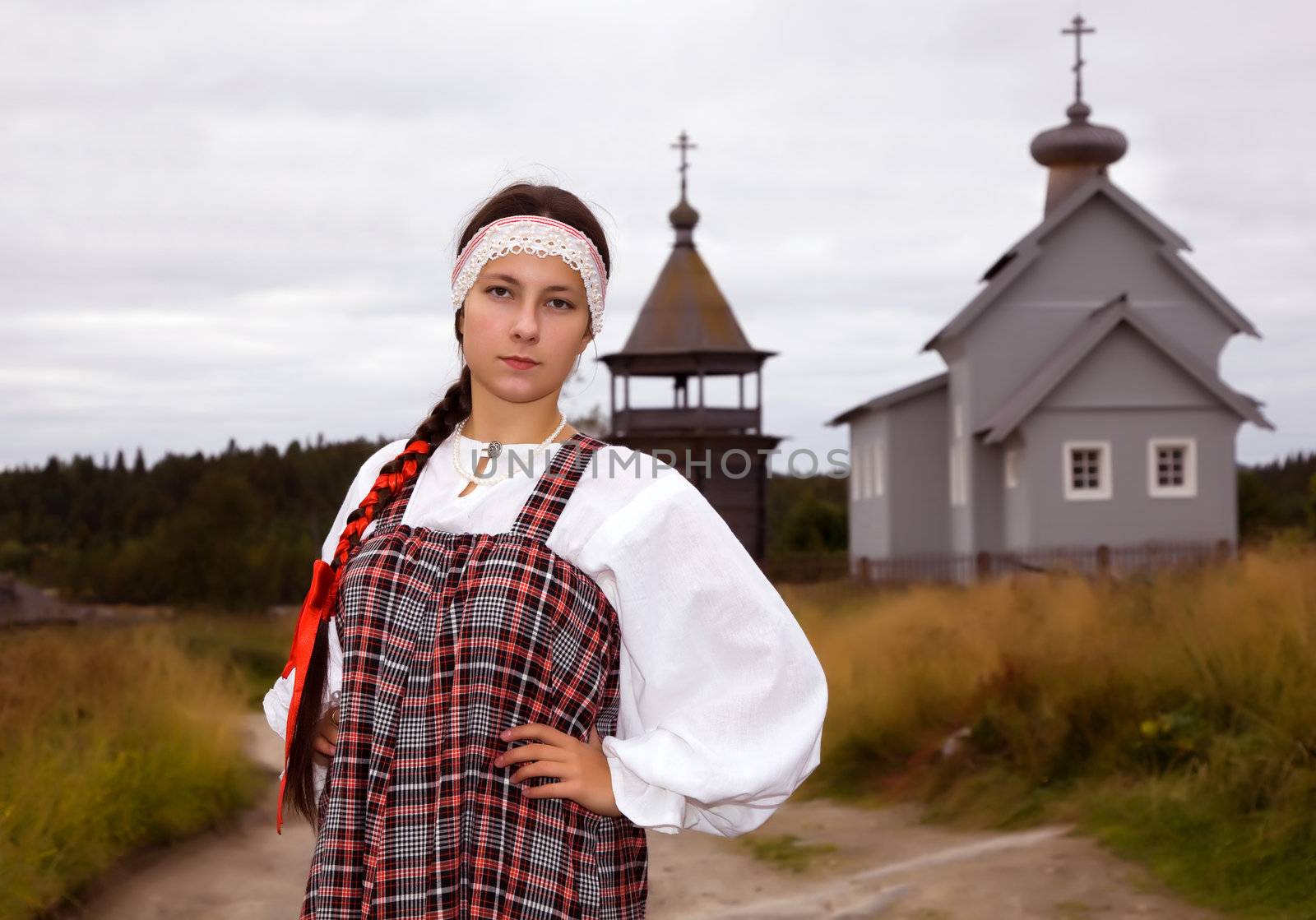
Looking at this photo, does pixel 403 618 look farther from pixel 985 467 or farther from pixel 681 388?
pixel 681 388

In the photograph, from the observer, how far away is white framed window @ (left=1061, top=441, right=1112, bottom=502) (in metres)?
23.2

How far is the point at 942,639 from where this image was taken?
10.2 m

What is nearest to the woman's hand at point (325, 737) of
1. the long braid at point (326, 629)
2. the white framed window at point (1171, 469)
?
the long braid at point (326, 629)

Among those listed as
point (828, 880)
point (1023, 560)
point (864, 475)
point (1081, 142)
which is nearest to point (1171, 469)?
point (1023, 560)

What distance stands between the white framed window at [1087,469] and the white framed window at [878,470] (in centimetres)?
375

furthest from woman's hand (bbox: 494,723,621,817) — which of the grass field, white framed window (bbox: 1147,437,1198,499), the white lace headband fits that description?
white framed window (bbox: 1147,437,1198,499)

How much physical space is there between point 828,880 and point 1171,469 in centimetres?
1863

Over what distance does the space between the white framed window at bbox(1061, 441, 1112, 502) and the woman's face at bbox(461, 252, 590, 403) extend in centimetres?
2167

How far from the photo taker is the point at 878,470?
87.7 ft

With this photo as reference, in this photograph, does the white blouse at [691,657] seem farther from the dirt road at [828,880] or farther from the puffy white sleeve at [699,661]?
the dirt road at [828,880]

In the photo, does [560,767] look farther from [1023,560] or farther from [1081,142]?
[1081,142]

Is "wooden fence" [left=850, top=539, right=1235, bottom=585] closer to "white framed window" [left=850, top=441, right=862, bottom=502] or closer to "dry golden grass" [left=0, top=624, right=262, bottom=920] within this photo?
"white framed window" [left=850, top=441, right=862, bottom=502]

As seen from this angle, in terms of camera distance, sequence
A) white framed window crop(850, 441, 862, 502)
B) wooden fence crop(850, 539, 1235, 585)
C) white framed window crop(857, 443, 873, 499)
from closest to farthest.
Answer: wooden fence crop(850, 539, 1235, 585) → white framed window crop(857, 443, 873, 499) → white framed window crop(850, 441, 862, 502)

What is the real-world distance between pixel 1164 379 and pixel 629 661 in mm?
22829
